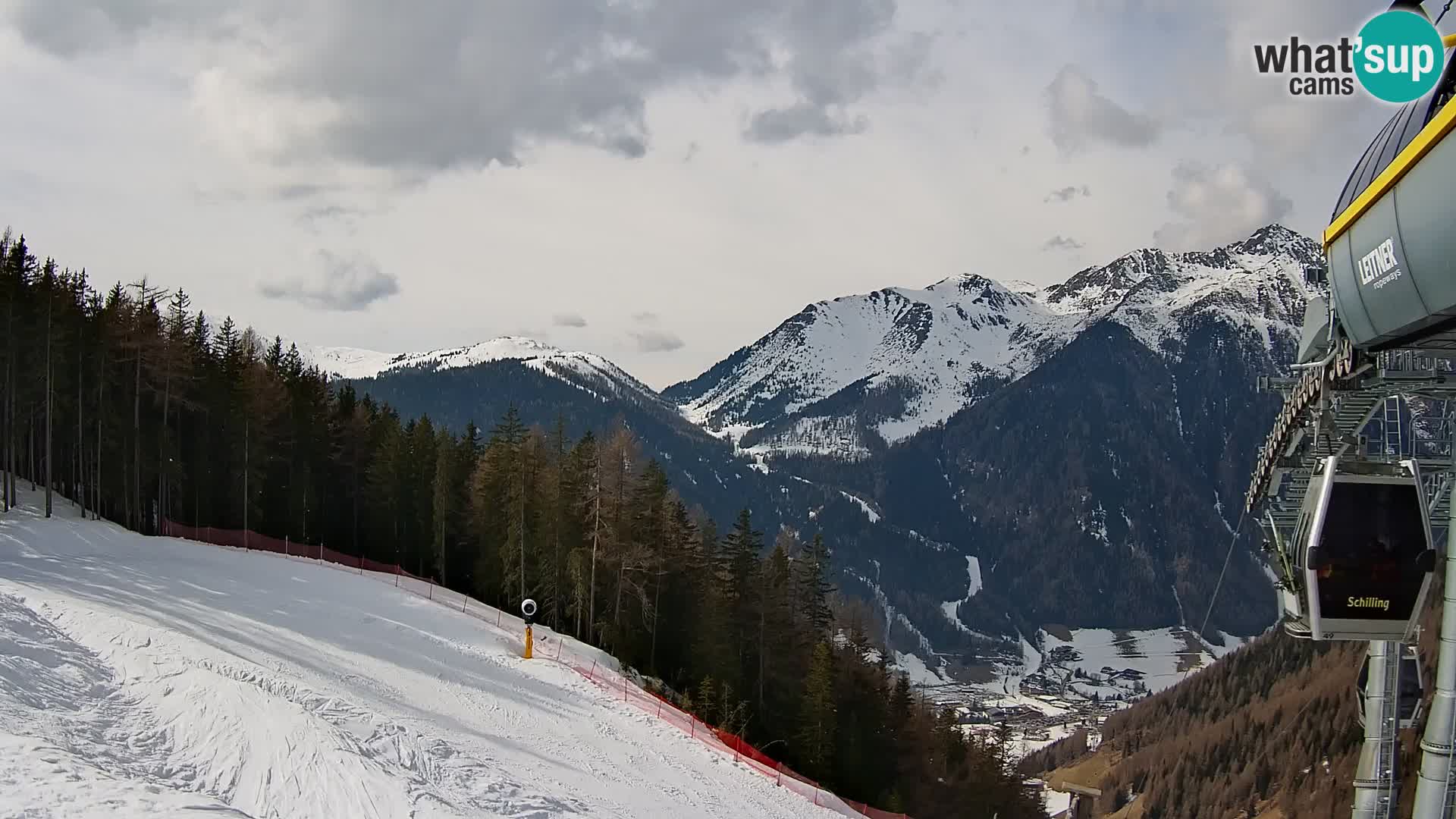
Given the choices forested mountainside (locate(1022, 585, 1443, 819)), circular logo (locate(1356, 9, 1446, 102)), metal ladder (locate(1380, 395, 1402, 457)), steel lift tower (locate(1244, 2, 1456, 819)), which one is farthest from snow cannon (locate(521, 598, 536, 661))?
forested mountainside (locate(1022, 585, 1443, 819))

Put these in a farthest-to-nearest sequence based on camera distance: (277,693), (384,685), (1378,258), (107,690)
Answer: (384,685), (277,693), (107,690), (1378,258)

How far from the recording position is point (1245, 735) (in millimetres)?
102750

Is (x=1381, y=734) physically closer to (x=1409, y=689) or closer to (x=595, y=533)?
(x=1409, y=689)

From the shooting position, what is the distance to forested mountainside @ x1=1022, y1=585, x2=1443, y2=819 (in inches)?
3327

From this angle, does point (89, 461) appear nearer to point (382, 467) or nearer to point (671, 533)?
point (382, 467)

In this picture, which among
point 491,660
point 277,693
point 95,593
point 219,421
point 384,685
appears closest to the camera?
point 277,693

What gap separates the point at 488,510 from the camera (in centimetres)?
4903

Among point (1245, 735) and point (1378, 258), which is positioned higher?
point (1378, 258)

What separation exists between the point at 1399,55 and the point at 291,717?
748 inches

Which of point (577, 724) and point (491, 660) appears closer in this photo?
point (577, 724)

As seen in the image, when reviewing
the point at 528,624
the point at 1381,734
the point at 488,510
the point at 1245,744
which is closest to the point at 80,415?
the point at 488,510

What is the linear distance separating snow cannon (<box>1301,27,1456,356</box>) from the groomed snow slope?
13784mm

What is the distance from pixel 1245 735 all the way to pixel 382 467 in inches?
3661

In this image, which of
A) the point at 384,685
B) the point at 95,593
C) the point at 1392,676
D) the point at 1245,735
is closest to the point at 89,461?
the point at 95,593
